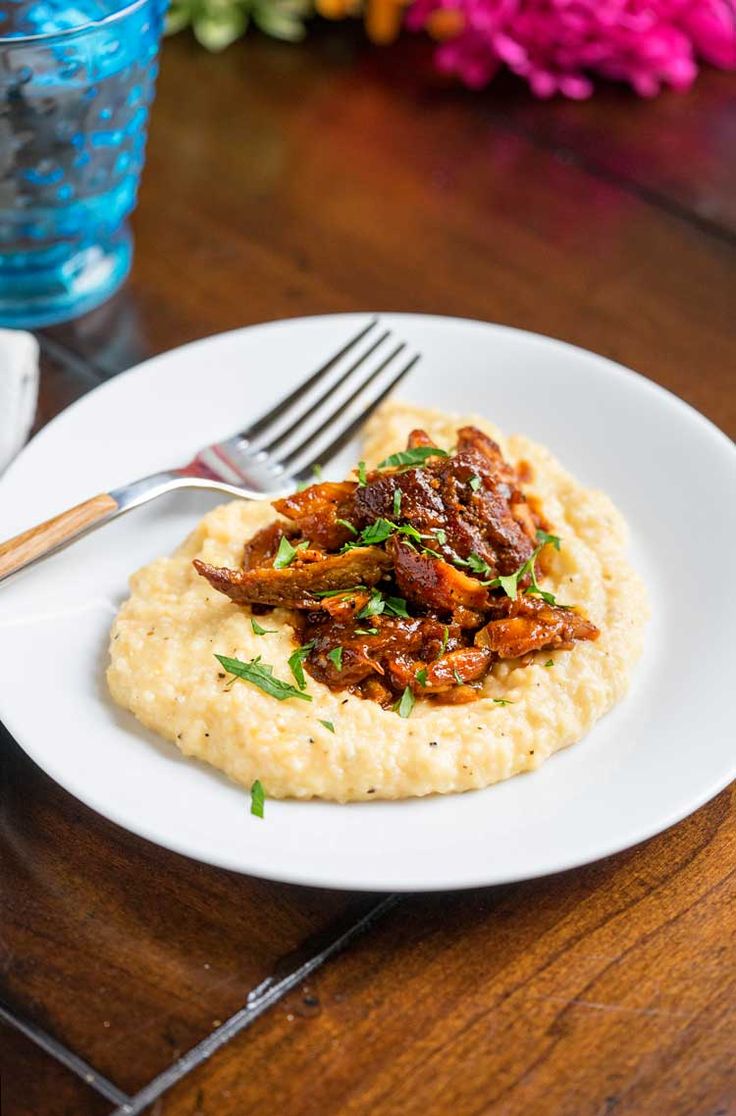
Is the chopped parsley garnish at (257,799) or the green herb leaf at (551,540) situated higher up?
the green herb leaf at (551,540)

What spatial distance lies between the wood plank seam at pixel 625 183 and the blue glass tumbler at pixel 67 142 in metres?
1.84

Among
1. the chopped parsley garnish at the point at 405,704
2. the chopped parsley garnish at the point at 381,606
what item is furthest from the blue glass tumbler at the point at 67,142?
the chopped parsley garnish at the point at 405,704

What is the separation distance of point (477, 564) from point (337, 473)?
2.48 feet

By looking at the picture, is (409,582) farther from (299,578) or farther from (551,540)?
(551,540)

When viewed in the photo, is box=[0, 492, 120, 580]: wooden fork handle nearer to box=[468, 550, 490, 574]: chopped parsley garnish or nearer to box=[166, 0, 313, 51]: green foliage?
box=[468, 550, 490, 574]: chopped parsley garnish

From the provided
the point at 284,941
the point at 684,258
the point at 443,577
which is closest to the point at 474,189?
the point at 684,258

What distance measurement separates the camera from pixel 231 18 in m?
6.05

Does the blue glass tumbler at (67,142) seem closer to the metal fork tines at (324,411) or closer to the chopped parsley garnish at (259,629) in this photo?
the metal fork tines at (324,411)

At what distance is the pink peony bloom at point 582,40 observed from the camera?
5590mm

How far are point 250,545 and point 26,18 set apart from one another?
213 cm

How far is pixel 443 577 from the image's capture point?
10.6 feet

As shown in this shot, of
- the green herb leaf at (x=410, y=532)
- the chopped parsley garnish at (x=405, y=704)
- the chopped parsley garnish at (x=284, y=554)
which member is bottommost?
the chopped parsley garnish at (x=284, y=554)

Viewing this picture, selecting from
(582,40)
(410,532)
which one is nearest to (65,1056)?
(410,532)

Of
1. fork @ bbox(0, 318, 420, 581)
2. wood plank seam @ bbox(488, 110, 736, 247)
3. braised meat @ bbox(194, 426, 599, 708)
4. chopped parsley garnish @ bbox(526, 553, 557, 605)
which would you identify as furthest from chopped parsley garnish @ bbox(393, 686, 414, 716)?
wood plank seam @ bbox(488, 110, 736, 247)
